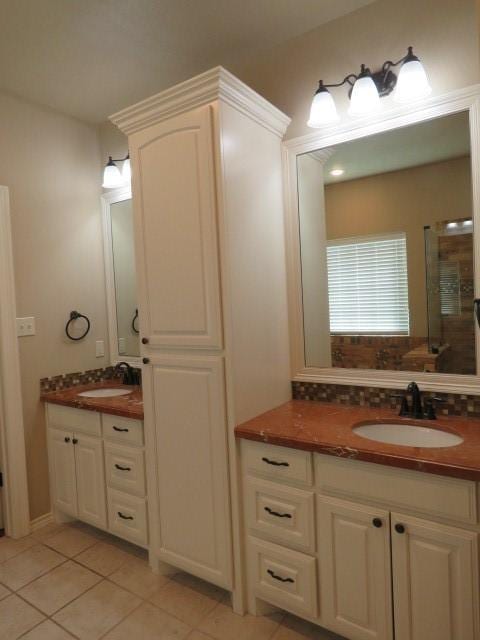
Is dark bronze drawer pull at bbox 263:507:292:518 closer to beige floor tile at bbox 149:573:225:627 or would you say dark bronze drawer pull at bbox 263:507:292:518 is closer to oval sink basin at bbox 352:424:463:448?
oval sink basin at bbox 352:424:463:448

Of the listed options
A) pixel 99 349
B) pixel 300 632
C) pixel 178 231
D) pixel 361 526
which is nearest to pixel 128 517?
pixel 300 632

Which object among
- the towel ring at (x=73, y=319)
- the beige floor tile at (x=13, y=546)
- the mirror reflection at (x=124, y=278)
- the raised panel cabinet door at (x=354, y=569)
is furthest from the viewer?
the mirror reflection at (x=124, y=278)

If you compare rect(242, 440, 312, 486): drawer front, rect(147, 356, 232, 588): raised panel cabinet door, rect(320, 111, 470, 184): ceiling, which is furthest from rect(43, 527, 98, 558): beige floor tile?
rect(320, 111, 470, 184): ceiling

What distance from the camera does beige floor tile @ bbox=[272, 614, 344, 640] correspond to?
1687 mm

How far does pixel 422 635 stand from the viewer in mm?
1387

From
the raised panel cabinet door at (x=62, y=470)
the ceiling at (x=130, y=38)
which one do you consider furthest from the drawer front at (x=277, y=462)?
the ceiling at (x=130, y=38)

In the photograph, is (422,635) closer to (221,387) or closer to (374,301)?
(221,387)

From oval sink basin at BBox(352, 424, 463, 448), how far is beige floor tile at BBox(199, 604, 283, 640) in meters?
0.91

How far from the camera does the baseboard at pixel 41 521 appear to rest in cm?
259

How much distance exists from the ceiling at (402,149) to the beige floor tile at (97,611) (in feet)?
7.43

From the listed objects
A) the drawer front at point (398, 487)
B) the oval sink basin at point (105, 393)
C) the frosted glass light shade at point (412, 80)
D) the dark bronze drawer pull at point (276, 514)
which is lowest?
the dark bronze drawer pull at point (276, 514)

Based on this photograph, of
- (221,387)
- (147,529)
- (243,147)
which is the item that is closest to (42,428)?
(147,529)

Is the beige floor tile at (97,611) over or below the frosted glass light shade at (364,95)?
below

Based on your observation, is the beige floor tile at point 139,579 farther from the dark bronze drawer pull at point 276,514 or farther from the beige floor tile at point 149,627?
Answer: the dark bronze drawer pull at point 276,514
